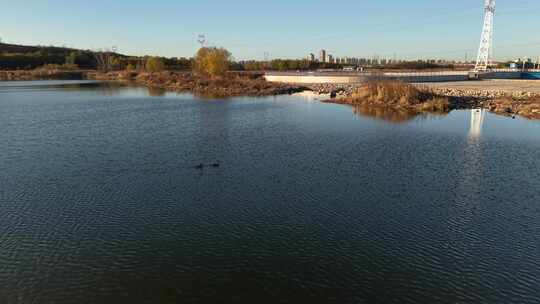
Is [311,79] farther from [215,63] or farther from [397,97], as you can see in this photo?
[397,97]

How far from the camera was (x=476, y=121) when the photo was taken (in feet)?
124

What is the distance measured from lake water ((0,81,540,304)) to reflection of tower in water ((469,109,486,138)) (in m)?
2.54

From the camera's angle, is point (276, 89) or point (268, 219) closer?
point (268, 219)

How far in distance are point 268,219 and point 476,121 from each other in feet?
102

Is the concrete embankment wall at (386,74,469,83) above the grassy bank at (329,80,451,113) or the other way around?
above

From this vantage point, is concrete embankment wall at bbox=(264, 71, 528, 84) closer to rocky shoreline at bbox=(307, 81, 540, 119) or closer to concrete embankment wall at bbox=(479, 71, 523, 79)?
concrete embankment wall at bbox=(479, 71, 523, 79)

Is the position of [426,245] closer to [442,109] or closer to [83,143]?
[83,143]

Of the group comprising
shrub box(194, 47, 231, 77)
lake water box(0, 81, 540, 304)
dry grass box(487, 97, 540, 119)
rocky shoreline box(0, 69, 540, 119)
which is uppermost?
shrub box(194, 47, 231, 77)

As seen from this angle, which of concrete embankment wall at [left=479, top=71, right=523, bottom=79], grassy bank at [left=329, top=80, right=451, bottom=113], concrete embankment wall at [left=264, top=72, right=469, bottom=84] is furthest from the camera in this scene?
concrete embankment wall at [left=479, top=71, right=523, bottom=79]

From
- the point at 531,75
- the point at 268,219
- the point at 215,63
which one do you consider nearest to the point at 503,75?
the point at 531,75

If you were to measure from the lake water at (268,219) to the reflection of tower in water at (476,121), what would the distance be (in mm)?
2537

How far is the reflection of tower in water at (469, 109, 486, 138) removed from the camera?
31.5m

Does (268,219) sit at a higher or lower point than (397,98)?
lower

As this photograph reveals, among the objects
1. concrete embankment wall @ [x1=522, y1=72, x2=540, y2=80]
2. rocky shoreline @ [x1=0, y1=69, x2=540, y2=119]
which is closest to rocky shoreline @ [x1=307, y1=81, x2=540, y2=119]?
rocky shoreline @ [x1=0, y1=69, x2=540, y2=119]
